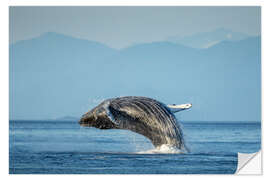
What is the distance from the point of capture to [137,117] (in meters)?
20.7

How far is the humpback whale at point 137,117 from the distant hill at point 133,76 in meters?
1.93

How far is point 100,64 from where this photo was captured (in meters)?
30.1

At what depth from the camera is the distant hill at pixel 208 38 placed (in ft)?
74.1

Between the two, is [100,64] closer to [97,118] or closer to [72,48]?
[72,48]

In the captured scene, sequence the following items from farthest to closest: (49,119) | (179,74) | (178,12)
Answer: (179,74)
(49,119)
(178,12)

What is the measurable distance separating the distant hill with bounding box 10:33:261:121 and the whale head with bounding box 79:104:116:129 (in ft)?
5.96

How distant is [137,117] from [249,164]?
3999 millimetres

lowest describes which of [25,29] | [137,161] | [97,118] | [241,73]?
[137,161]

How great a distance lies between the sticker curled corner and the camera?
19.9 metres

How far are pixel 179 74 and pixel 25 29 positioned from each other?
8.83 meters
